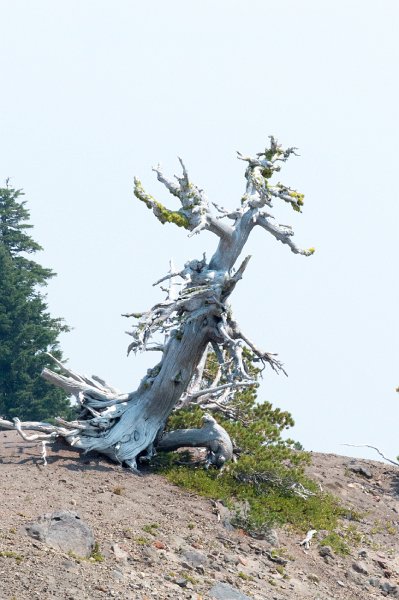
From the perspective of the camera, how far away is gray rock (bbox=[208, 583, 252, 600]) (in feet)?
51.3

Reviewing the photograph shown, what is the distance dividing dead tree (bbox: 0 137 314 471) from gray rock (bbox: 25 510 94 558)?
11.5ft

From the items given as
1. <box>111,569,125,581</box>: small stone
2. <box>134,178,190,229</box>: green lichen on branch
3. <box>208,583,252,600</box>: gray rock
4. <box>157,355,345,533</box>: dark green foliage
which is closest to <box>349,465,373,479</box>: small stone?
<box>157,355,345,533</box>: dark green foliage

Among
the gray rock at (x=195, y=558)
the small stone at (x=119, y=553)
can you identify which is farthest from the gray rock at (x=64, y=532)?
the gray rock at (x=195, y=558)

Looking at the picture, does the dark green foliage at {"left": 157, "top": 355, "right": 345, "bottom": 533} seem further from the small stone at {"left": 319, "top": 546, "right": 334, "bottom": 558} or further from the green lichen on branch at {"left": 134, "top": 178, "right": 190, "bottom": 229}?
the green lichen on branch at {"left": 134, "top": 178, "right": 190, "bottom": 229}

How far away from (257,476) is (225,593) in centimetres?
468

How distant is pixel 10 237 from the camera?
148 ft

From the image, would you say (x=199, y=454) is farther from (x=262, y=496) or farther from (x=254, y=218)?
(x=254, y=218)

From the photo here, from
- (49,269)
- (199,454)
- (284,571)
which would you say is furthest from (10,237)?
(284,571)

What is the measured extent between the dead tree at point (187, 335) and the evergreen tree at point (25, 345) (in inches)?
698

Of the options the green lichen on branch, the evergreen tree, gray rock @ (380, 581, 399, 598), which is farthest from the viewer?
the evergreen tree

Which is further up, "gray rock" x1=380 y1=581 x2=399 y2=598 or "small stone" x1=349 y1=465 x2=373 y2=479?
"small stone" x1=349 y1=465 x2=373 y2=479

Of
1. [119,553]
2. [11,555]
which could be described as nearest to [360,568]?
[119,553]

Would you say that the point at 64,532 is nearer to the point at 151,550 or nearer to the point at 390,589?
the point at 151,550

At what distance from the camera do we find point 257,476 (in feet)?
66.5
